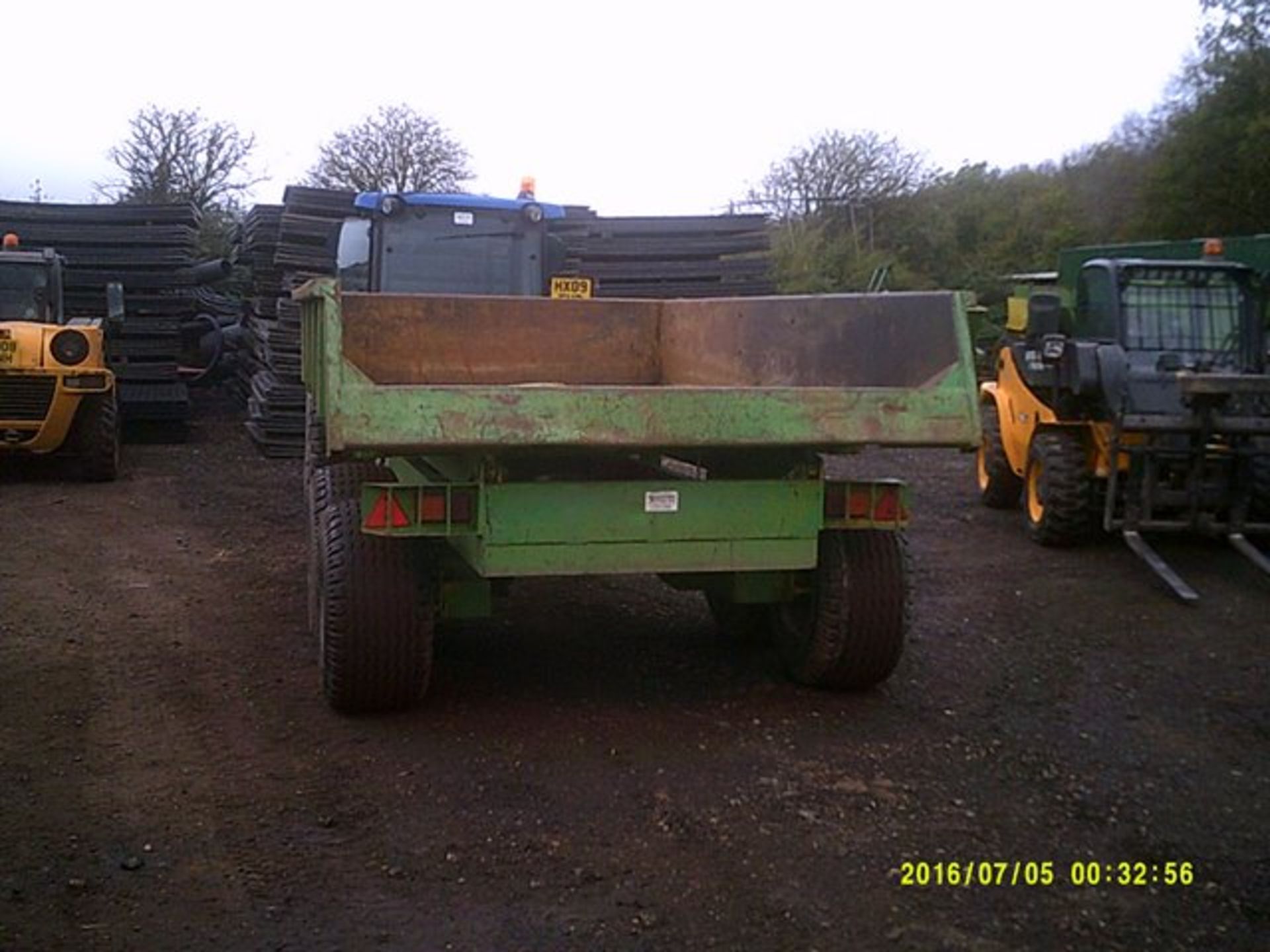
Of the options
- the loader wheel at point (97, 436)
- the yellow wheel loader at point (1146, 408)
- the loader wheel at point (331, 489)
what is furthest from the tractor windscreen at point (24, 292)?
the yellow wheel loader at point (1146, 408)

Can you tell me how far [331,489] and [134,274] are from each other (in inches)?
408

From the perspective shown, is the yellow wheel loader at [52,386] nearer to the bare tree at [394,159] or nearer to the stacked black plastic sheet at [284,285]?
the stacked black plastic sheet at [284,285]

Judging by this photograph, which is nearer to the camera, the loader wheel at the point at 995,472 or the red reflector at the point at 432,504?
the red reflector at the point at 432,504

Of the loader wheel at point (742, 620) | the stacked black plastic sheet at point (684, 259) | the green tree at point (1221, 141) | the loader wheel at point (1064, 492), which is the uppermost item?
the green tree at point (1221, 141)

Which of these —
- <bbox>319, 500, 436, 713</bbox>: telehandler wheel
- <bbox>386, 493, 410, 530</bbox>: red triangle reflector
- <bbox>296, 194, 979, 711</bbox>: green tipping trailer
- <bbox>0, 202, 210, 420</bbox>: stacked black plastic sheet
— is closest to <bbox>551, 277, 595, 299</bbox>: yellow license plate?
<bbox>296, 194, 979, 711</bbox>: green tipping trailer

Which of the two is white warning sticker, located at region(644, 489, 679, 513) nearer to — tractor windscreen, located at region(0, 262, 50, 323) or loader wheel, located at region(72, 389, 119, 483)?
loader wheel, located at region(72, 389, 119, 483)

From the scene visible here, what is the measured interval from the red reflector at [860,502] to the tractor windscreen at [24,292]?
30.4 ft

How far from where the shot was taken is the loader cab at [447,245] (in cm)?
908

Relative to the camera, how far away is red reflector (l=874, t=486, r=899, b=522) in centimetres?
512

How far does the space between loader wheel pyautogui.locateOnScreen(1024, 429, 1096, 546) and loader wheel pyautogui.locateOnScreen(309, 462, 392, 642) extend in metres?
4.77

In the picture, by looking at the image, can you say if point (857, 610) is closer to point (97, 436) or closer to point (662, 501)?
point (662, 501)

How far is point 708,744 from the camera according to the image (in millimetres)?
4914

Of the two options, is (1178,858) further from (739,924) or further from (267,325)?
(267,325)

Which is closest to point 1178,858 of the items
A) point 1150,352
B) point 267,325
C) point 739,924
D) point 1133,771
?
point 1133,771
